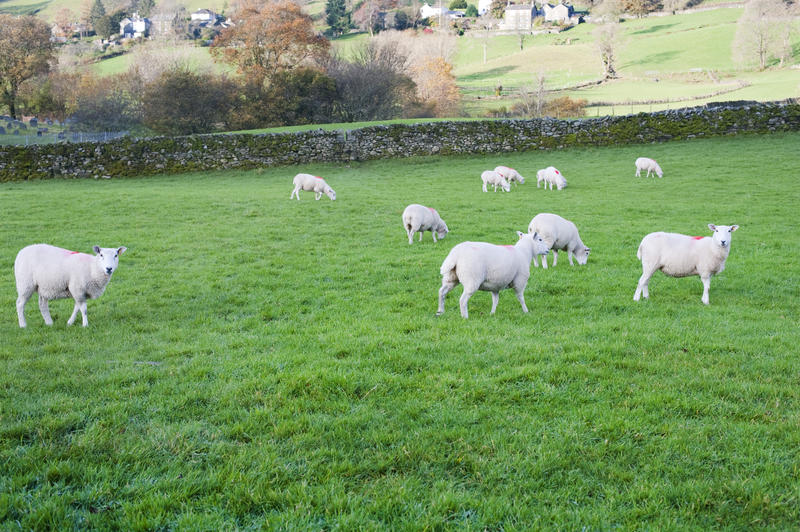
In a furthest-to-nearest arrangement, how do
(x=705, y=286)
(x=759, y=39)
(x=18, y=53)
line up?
(x=759, y=39), (x=18, y=53), (x=705, y=286)

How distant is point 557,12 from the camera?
145000 millimetres

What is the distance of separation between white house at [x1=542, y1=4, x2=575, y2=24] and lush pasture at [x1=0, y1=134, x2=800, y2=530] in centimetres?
14905

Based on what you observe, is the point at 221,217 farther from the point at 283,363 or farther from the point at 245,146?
the point at 245,146

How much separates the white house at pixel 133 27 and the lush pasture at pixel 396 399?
13689 centimetres

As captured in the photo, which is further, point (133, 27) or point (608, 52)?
point (133, 27)

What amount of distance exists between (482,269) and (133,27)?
148864 mm

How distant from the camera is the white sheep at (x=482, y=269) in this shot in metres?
7.92

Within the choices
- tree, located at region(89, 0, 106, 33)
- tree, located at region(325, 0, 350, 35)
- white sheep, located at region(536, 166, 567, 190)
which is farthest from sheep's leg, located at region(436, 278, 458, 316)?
tree, located at region(89, 0, 106, 33)

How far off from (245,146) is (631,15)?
12767cm

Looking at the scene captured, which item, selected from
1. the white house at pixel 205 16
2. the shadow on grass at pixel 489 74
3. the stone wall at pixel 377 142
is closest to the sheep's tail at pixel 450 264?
the stone wall at pixel 377 142

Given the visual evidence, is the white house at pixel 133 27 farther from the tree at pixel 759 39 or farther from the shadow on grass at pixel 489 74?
the tree at pixel 759 39

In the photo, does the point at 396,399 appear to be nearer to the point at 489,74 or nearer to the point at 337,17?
the point at 489,74

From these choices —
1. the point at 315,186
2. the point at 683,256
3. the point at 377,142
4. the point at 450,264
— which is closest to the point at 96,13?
the point at 377,142

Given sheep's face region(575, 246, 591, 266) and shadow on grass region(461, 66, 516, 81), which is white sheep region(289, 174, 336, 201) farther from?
shadow on grass region(461, 66, 516, 81)
